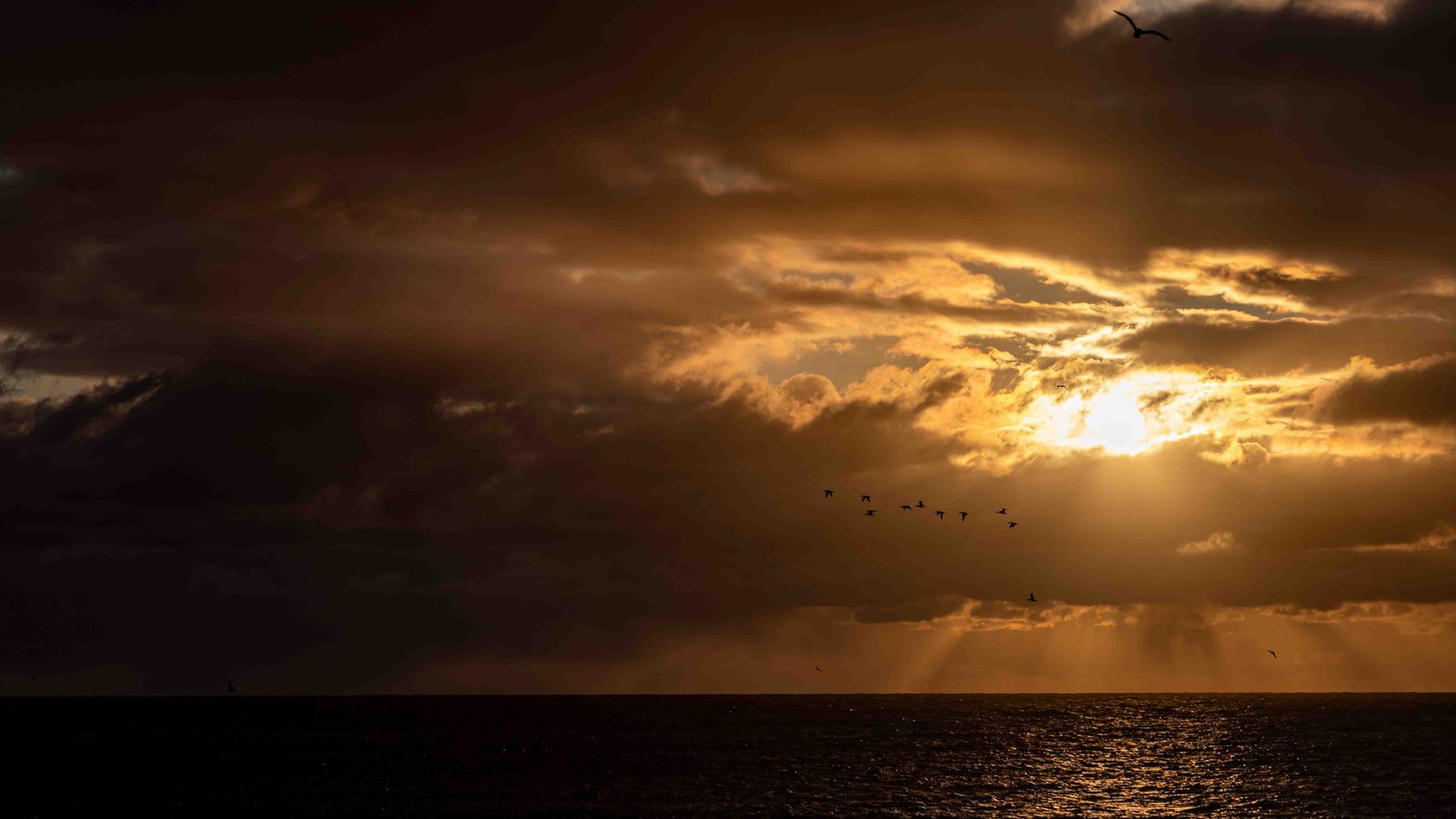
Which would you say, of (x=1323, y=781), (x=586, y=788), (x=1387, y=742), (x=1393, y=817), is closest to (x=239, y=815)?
(x=586, y=788)

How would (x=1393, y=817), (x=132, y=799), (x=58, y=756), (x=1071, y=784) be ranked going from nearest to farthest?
(x=1393, y=817)
(x=132, y=799)
(x=1071, y=784)
(x=58, y=756)

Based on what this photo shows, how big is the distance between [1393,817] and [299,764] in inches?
4836

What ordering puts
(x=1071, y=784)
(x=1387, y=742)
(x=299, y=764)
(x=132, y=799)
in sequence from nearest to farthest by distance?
1. (x=132, y=799)
2. (x=1071, y=784)
3. (x=299, y=764)
4. (x=1387, y=742)

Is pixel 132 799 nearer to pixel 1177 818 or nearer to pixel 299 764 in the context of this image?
pixel 299 764

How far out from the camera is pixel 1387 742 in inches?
7785

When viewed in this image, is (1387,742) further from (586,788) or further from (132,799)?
(132,799)

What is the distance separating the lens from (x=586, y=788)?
→ 417 feet

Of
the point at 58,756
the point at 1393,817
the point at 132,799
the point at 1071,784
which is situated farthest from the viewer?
the point at 58,756

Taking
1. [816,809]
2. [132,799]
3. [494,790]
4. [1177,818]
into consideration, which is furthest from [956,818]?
[132,799]

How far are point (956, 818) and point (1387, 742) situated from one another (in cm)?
12405

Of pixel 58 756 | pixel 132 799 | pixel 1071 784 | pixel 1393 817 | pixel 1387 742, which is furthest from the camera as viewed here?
pixel 1387 742

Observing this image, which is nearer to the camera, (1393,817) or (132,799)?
(1393,817)

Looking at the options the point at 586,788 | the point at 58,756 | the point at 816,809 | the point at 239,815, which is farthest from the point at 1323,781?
the point at 58,756

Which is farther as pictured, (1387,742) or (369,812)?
(1387,742)
